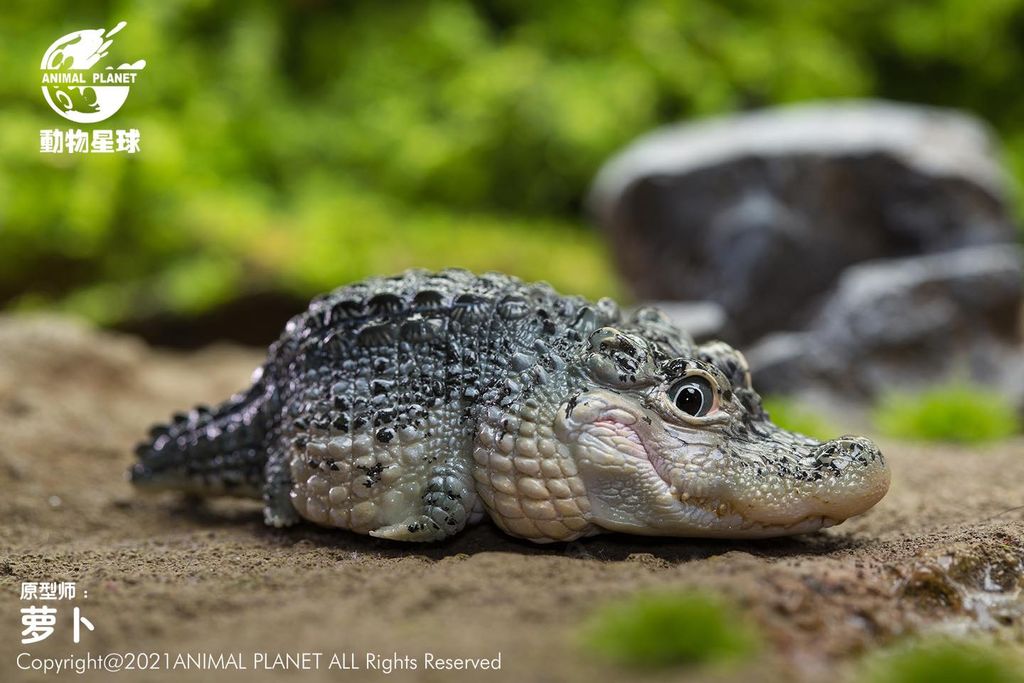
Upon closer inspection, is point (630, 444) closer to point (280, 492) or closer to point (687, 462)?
point (687, 462)

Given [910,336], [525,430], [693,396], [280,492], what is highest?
[910,336]

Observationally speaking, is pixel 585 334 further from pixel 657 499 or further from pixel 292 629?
pixel 292 629

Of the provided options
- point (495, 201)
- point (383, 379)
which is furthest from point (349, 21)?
point (383, 379)

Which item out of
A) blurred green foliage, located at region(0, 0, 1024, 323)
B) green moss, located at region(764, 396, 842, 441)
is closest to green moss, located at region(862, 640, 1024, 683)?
green moss, located at region(764, 396, 842, 441)

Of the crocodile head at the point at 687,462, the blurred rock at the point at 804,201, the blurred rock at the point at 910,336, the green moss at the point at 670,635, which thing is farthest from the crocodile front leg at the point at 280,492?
the blurred rock at the point at 804,201

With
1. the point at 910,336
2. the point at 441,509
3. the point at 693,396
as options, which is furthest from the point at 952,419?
the point at 441,509

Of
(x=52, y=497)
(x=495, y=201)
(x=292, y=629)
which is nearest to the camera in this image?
(x=292, y=629)
